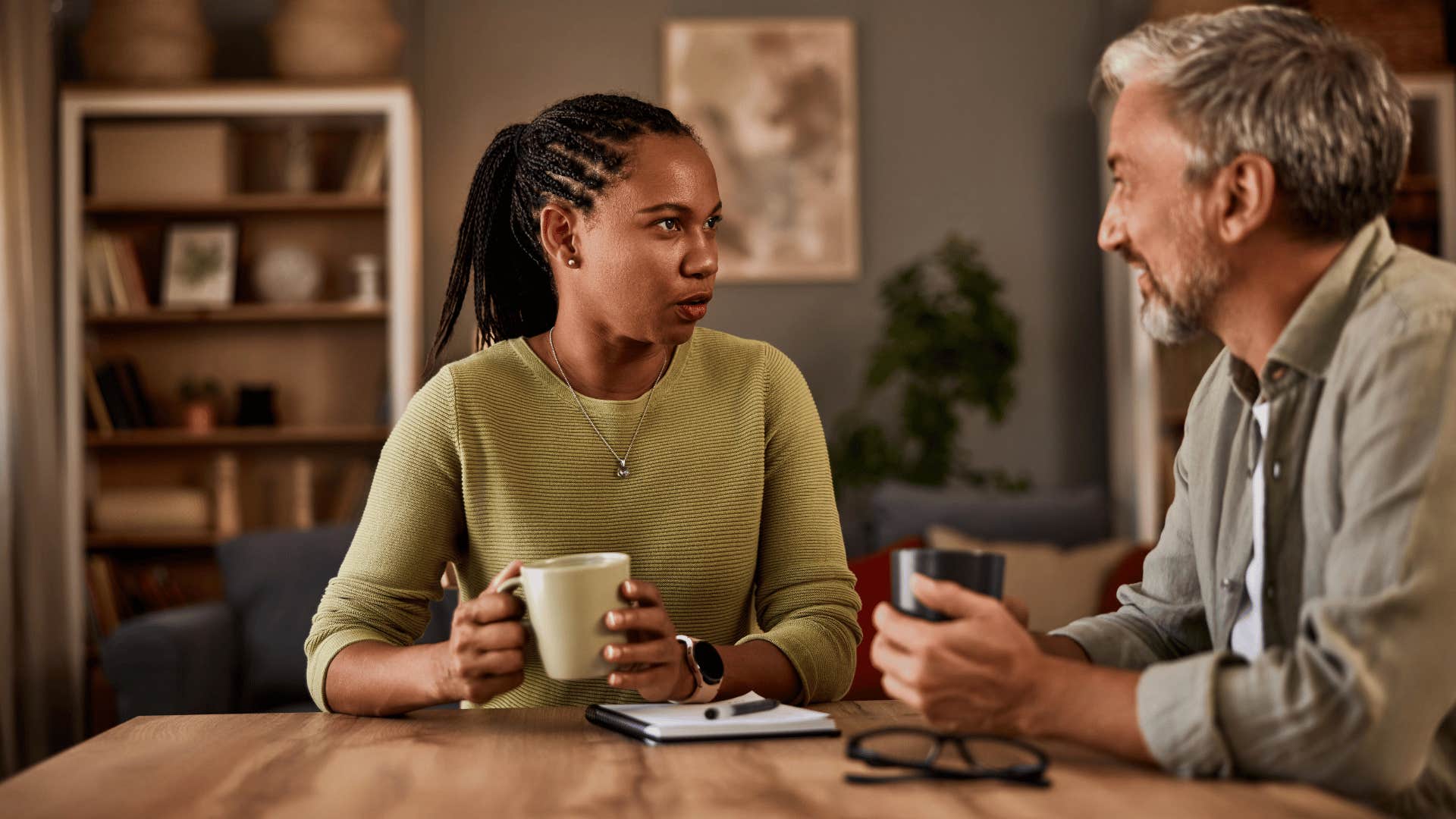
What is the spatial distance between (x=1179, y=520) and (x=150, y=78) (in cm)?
377

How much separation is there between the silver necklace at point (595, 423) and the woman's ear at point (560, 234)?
99 millimetres

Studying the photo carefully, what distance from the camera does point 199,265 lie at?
13.7ft

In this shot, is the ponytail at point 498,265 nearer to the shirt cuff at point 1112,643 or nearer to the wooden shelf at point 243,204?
the shirt cuff at point 1112,643

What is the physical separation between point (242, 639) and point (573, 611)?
2.56 meters

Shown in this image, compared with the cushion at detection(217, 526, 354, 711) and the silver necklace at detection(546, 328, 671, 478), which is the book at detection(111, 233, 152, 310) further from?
the silver necklace at detection(546, 328, 671, 478)

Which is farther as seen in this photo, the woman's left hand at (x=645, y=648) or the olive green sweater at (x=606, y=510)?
the olive green sweater at (x=606, y=510)

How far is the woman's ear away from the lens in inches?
57.7

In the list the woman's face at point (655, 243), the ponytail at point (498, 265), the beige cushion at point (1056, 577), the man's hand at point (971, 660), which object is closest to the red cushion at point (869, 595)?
the beige cushion at point (1056, 577)

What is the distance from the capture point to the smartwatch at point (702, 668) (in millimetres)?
1196

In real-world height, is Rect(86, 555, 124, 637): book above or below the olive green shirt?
below

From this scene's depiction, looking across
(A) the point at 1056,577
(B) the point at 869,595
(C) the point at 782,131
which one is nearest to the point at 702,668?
(B) the point at 869,595

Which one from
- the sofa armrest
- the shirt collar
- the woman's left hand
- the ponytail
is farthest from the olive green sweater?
the sofa armrest

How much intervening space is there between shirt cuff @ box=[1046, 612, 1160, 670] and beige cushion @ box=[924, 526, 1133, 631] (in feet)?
5.95

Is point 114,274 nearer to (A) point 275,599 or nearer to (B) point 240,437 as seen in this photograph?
(B) point 240,437
